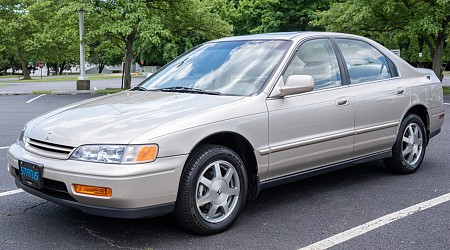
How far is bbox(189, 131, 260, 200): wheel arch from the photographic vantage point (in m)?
3.92

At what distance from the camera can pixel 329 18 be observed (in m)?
24.0

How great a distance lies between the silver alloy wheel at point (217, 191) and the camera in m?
3.74

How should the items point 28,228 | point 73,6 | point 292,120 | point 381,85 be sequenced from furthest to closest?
1. point 73,6
2. point 381,85
3. point 292,120
4. point 28,228

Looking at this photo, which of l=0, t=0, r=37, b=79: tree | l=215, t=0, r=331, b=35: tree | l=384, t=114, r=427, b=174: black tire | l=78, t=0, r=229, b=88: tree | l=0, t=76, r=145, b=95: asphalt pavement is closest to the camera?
l=384, t=114, r=427, b=174: black tire

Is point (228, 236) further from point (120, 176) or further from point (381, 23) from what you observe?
point (381, 23)

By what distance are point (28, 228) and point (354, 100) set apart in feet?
10.4

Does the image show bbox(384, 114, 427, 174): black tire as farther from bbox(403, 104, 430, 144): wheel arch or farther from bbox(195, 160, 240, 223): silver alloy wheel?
bbox(195, 160, 240, 223): silver alloy wheel

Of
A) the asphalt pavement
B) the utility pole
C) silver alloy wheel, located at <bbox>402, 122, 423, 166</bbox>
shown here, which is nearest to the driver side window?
silver alloy wheel, located at <bbox>402, 122, 423, 166</bbox>

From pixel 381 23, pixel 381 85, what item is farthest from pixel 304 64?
pixel 381 23

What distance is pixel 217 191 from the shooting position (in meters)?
3.81

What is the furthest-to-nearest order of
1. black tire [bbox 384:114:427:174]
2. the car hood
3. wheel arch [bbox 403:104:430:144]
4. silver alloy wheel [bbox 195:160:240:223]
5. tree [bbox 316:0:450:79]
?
tree [bbox 316:0:450:79], wheel arch [bbox 403:104:430:144], black tire [bbox 384:114:427:174], silver alloy wheel [bbox 195:160:240:223], the car hood

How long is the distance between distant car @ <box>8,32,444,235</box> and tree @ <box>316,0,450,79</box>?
14.5 meters

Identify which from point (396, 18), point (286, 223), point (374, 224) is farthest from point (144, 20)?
point (374, 224)

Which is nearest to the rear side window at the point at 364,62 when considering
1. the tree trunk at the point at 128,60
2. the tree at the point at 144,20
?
the tree at the point at 144,20
